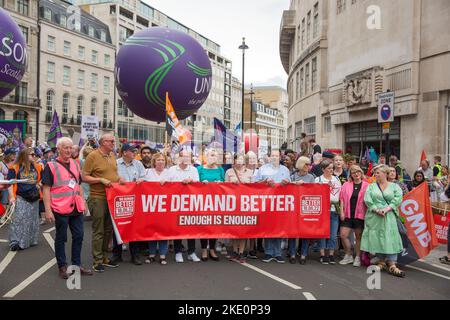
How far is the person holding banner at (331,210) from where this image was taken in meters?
7.46

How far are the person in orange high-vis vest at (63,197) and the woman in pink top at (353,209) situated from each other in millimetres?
4215

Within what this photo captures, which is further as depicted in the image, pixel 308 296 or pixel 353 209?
pixel 353 209

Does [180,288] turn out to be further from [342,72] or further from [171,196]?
[342,72]

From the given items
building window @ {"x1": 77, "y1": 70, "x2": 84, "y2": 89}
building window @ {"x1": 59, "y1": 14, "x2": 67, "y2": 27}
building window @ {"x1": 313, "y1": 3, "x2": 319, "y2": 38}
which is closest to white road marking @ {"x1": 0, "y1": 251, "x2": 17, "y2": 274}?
building window @ {"x1": 313, "y1": 3, "x2": 319, "y2": 38}

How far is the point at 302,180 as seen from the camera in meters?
7.54

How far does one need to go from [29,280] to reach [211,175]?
124 inches

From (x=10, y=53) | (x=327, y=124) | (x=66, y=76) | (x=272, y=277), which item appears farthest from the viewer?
(x=66, y=76)

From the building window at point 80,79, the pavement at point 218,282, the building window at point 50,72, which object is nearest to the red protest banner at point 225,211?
the pavement at point 218,282

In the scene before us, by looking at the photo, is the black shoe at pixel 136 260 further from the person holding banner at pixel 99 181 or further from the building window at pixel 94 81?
the building window at pixel 94 81

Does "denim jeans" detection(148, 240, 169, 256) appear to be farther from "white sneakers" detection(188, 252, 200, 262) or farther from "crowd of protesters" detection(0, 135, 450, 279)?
"white sneakers" detection(188, 252, 200, 262)

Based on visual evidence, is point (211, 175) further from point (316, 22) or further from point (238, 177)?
point (316, 22)

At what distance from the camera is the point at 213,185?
730 cm

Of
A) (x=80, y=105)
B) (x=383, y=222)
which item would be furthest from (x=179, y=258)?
(x=80, y=105)

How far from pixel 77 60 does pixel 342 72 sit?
45.0 m
